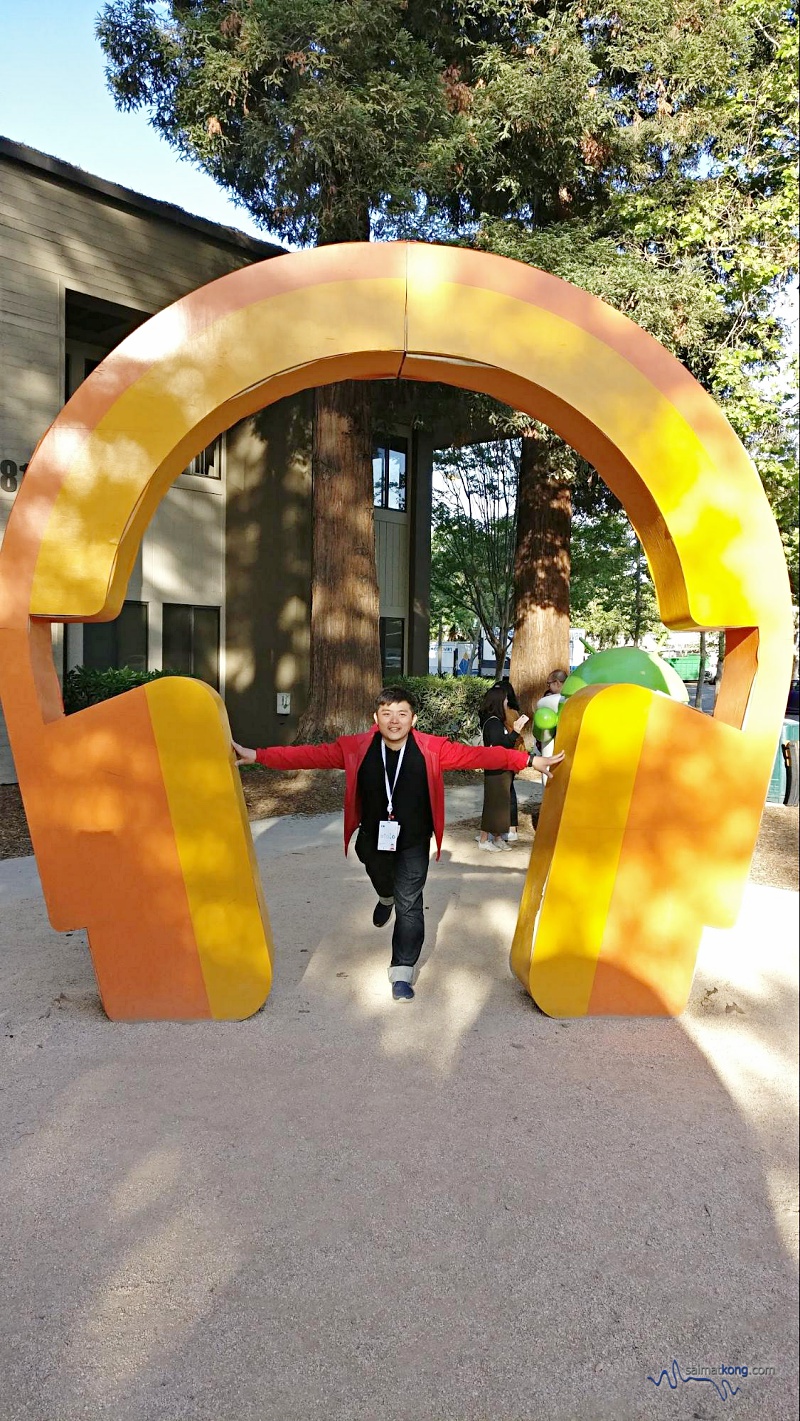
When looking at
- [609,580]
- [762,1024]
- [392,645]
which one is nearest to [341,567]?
[392,645]

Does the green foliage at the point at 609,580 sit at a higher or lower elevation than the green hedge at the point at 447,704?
higher

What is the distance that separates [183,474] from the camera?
15.5 m

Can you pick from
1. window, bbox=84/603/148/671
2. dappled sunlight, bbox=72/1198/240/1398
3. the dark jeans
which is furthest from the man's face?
window, bbox=84/603/148/671

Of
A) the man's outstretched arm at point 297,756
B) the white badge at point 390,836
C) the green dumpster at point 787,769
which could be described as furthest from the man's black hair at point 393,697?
the green dumpster at point 787,769

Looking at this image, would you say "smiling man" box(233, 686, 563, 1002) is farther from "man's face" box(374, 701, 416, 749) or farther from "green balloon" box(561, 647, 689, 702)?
"green balloon" box(561, 647, 689, 702)

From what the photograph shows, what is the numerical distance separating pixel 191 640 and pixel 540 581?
590 cm

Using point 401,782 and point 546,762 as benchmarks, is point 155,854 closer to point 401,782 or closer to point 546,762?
point 401,782

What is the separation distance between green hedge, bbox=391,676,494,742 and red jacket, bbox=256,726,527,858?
34.2 ft

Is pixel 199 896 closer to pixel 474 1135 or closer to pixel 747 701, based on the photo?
pixel 474 1135

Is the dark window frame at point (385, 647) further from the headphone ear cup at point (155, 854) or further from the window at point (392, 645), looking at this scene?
the headphone ear cup at point (155, 854)

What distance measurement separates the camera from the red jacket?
5203 mm

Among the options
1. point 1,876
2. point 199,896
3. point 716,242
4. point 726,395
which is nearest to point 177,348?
point 199,896

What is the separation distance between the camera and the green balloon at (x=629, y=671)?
7.66m

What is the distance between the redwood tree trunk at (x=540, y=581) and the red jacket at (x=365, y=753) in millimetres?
10201
